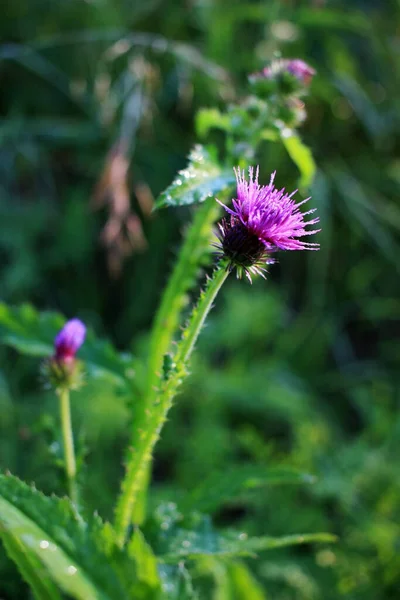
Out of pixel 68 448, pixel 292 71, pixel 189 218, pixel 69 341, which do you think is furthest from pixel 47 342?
pixel 189 218

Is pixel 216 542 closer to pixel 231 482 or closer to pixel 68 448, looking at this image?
pixel 231 482

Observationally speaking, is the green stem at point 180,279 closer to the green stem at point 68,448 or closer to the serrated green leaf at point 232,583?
the green stem at point 68,448

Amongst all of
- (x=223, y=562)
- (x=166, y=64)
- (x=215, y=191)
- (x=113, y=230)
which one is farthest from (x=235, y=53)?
(x=223, y=562)

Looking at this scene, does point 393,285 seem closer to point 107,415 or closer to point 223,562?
point 107,415

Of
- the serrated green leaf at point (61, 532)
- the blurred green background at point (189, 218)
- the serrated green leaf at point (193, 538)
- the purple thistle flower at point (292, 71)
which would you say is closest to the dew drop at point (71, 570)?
the serrated green leaf at point (61, 532)

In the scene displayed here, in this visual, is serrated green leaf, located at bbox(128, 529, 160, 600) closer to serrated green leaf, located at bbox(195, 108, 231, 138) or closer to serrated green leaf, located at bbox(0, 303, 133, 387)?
serrated green leaf, located at bbox(0, 303, 133, 387)

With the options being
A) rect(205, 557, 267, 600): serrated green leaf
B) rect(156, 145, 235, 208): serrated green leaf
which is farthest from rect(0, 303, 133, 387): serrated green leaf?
rect(205, 557, 267, 600): serrated green leaf
